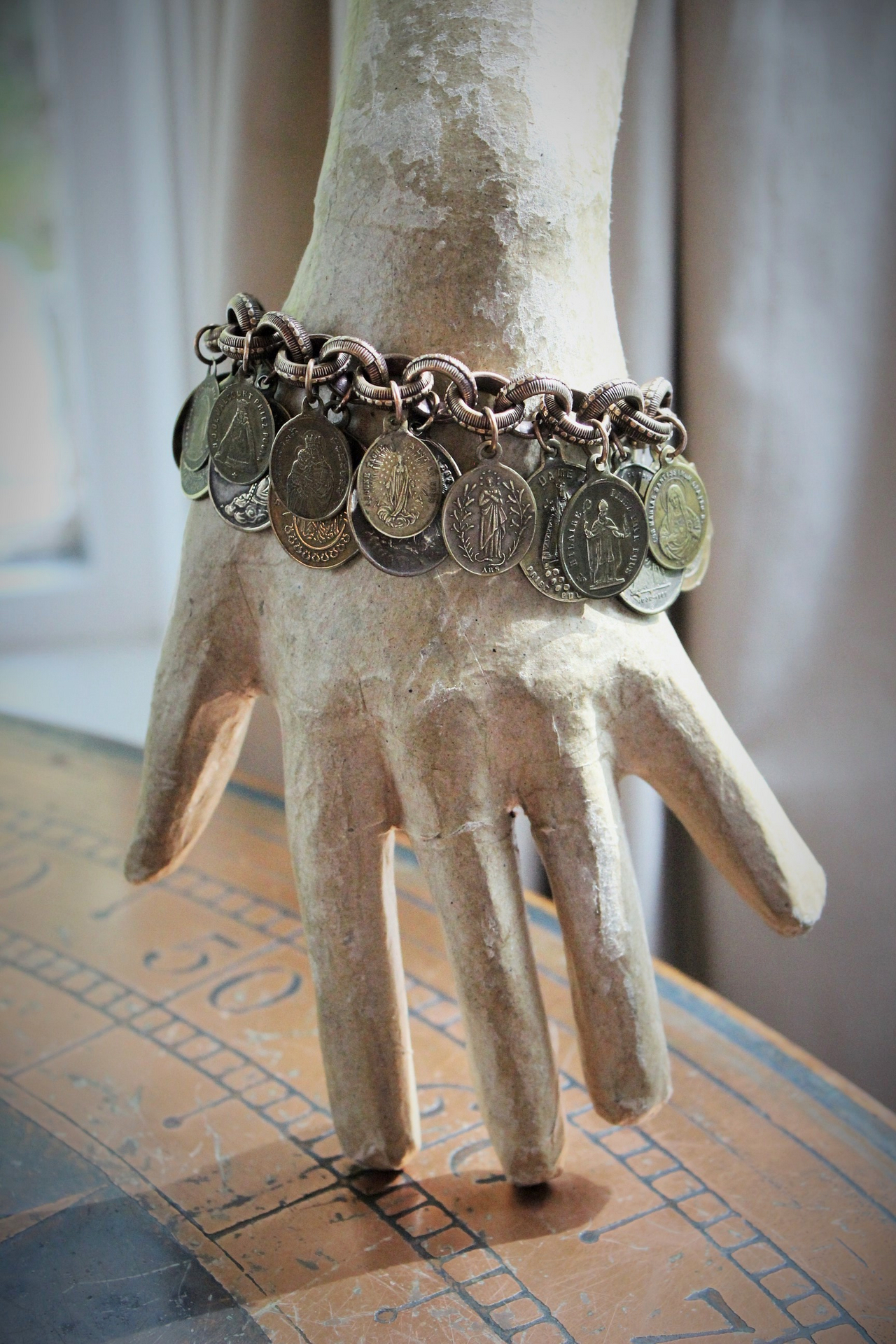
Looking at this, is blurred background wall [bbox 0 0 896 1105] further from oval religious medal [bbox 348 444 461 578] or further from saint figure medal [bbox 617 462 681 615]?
oval religious medal [bbox 348 444 461 578]

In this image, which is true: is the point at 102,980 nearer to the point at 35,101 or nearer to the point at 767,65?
the point at 767,65

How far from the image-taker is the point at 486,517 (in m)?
0.59

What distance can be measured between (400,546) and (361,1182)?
386 mm

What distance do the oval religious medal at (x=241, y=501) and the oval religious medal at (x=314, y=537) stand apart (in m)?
0.01

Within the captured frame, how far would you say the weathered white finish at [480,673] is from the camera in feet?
1.99

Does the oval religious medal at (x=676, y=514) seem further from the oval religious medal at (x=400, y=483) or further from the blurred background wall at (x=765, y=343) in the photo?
the blurred background wall at (x=765, y=343)

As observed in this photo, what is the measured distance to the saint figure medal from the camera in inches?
25.0

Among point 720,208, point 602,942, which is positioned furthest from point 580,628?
point 720,208

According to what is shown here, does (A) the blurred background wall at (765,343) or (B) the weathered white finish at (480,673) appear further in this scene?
(A) the blurred background wall at (765,343)

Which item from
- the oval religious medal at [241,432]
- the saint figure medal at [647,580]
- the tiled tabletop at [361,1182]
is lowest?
the tiled tabletop at [361,1182]

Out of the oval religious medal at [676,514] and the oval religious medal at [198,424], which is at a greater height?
the oval religious medal at [198,424]

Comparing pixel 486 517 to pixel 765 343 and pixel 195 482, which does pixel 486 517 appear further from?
pixel 765 343

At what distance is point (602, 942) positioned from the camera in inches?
25.1

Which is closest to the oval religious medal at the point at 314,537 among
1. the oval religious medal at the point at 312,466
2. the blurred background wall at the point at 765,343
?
the oval religious medal at the point at 312,466
